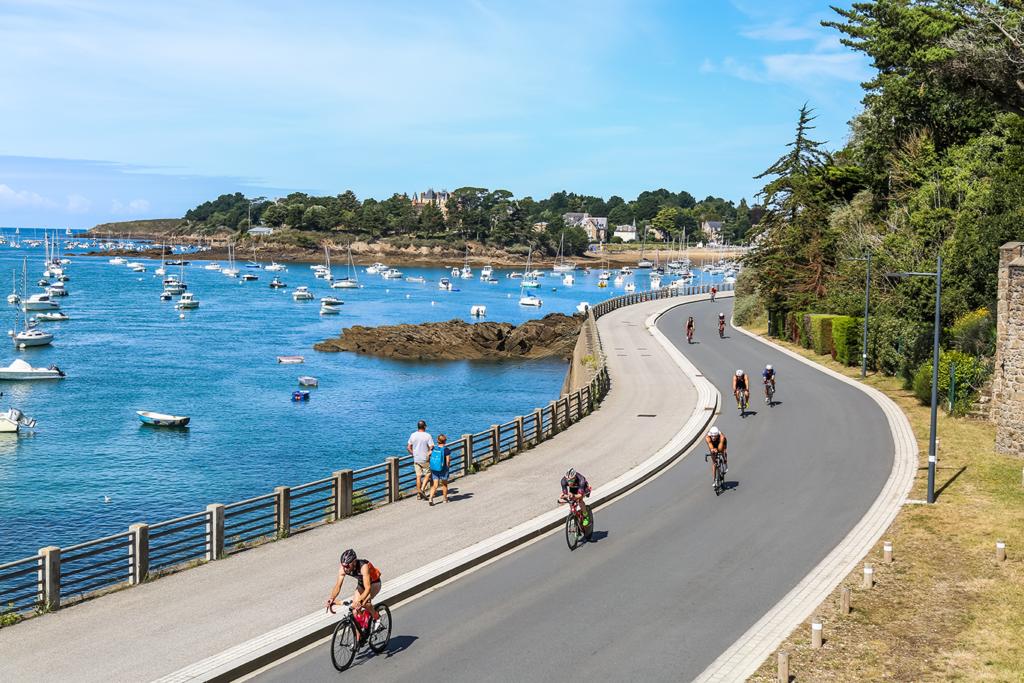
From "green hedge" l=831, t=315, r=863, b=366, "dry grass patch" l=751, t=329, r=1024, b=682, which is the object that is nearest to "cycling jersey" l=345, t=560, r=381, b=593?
"dry grass patch" l=751, t=329, r=1024, b=682

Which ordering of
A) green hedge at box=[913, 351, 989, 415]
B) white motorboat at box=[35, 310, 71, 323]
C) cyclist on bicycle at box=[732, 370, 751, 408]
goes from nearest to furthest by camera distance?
green hedge at box=[913, 351, 989, 415] < cyclist on bicycle at box=[732, 370, 751, 408] < white motorboat at box=[35, 310, 71, 323]

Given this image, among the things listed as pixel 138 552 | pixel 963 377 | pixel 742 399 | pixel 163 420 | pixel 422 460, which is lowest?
pixel 163 420

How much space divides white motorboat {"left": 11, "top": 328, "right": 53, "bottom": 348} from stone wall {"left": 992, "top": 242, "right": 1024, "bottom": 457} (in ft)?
277

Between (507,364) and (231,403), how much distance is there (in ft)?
89.9

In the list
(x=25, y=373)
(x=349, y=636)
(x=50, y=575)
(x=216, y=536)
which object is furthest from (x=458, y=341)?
(x=349, y=636)

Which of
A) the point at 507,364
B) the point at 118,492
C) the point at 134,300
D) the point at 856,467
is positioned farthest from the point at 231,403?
the point at 134,300

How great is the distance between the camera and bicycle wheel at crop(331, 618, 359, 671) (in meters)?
14.3

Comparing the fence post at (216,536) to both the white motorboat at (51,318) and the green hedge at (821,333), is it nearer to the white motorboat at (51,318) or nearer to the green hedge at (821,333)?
the green hedge at (821,333)

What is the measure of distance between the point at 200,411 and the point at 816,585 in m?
49.0

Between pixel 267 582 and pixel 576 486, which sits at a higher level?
pixel 576 486

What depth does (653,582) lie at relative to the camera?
18.5 meters

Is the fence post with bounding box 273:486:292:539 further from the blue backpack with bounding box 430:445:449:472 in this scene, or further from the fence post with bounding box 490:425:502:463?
the fence post with bounding box 490:425:502:463

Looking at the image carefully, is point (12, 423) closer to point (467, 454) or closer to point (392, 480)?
point (467, 454)

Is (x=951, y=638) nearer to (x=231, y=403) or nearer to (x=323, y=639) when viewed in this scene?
(x=323, y=639)
